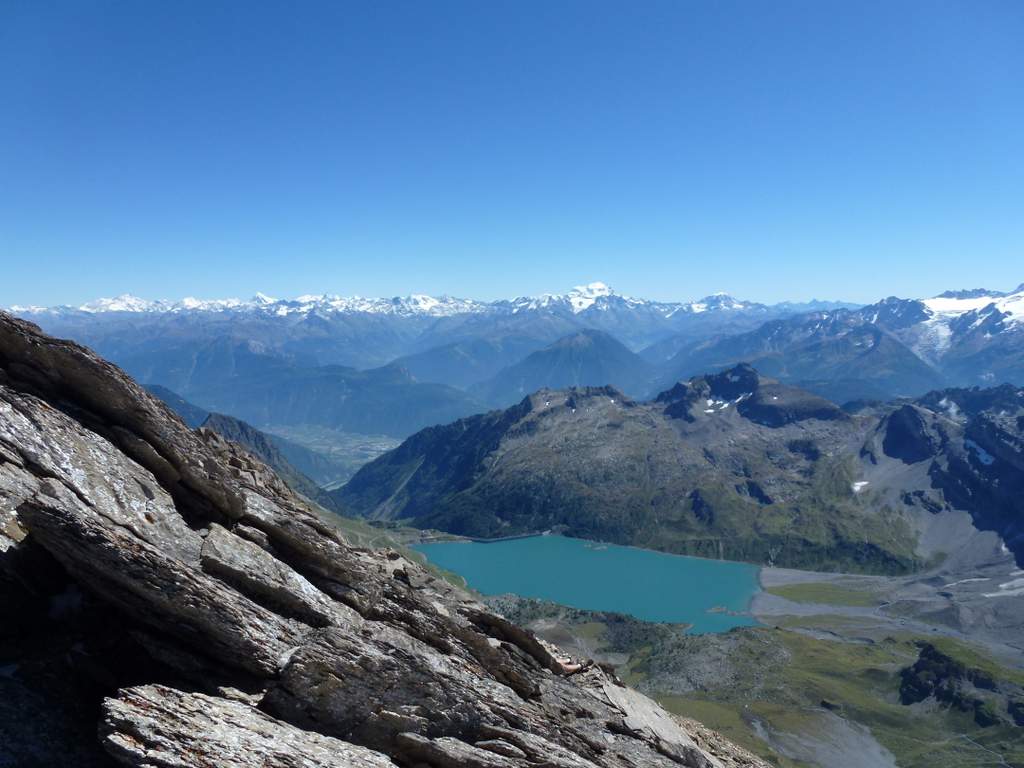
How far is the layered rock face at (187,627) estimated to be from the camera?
18766 mm

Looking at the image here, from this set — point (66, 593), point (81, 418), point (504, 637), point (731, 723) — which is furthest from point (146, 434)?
point (731, 723)

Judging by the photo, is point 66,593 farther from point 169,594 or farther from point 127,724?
point 127,724

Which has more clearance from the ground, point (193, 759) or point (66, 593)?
point (66, 593)

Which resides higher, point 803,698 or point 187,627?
point 187,627

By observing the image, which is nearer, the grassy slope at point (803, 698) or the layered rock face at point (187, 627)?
the layered rock face at point (187, 627)

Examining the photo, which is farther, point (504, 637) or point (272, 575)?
point (504, 637)

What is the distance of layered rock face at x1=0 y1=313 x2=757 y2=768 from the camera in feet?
61.6

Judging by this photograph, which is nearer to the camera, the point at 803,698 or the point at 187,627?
the point at 187,627

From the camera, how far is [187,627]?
21.0 meters

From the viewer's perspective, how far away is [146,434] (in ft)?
86.9

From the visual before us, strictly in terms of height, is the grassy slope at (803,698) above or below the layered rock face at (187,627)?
below

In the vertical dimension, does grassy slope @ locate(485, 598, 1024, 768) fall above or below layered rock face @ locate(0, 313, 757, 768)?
below

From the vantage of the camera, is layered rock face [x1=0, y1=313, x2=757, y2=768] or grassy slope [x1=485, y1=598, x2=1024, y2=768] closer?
layered rock face [x1=0, y1=313, x2=757, y2=768]

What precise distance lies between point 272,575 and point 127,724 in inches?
298
